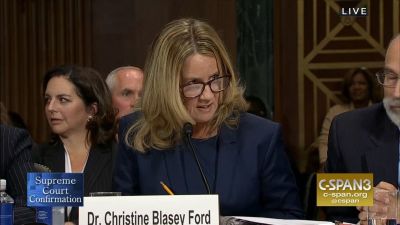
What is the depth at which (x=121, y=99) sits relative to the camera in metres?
4.63

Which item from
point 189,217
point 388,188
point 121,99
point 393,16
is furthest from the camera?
point 393,16

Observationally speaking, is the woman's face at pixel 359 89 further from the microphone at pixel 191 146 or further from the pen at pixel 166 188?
the pen at pixel 166 188

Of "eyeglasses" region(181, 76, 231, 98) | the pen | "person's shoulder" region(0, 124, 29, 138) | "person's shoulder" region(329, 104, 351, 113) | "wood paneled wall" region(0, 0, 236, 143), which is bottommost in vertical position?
the pen

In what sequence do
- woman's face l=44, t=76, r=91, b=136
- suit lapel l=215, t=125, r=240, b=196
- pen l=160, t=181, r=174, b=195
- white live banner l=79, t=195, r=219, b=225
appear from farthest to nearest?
woman's face l=44, t=76, r=91, b=136, suit lapel l=215, t=125, r=240, b=196, pen l=160, t=181, r=174, b=195, white live banner l=79, t=195, r=219, b=225

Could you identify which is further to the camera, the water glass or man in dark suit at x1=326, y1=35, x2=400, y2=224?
man in dark suit at x1=326, y1=35, x2=400, y2=224

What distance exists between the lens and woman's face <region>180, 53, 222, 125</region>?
→ 2875 millimetres

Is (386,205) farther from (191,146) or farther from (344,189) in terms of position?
(191,146)

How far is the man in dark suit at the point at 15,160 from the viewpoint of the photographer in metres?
3.25

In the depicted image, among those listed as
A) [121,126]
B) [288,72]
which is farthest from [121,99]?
[288,72]

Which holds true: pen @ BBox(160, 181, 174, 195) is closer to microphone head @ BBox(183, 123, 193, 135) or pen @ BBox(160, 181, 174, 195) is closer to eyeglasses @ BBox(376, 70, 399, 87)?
microphone head @ BBox(183, 123, 193, 135)

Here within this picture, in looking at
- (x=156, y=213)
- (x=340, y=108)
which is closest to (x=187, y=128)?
(x=156, y=213)

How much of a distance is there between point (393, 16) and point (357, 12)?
0.84ft

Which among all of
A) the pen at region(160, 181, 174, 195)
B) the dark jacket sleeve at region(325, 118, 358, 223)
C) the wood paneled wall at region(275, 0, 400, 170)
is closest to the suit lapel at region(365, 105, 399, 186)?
the dark jacket sleeve at region(325, 118, 358, 223)

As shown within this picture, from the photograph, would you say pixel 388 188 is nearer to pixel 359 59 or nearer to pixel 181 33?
pixel 181 33
